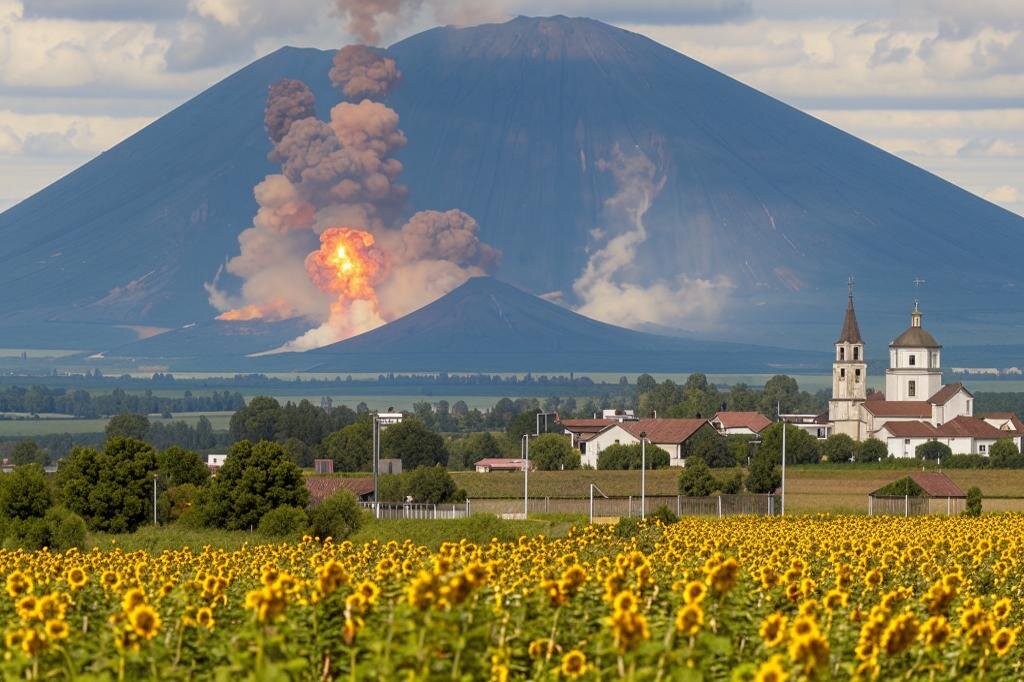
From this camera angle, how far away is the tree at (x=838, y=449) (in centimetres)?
11719

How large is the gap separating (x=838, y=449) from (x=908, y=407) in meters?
30.5

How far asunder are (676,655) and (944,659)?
9.80ft

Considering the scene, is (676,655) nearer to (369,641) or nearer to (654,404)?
(369,641)

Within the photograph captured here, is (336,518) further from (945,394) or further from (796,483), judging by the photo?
(945,394)

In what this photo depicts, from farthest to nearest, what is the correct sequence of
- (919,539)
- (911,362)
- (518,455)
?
(911,362), (518,455), (919,539)

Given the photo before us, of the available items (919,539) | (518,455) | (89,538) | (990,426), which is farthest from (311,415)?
(919,539)

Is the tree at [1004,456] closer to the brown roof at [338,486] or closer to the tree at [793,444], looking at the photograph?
the tree at [793,444]

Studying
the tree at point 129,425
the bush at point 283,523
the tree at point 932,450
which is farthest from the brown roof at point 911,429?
the bush at point 283,523

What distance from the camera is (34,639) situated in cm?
1324

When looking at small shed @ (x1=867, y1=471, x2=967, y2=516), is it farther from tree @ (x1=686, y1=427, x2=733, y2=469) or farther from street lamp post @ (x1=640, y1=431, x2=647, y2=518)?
tree @ (x1=686, y1=427, x2=733, y2=469)

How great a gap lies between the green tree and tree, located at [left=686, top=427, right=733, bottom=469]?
172 feet

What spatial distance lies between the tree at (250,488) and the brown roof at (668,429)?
54.8 m

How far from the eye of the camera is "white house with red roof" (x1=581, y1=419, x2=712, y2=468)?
118312mm

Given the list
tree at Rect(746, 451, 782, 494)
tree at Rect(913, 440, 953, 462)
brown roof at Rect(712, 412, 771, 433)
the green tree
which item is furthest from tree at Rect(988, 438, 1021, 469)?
the green tree
